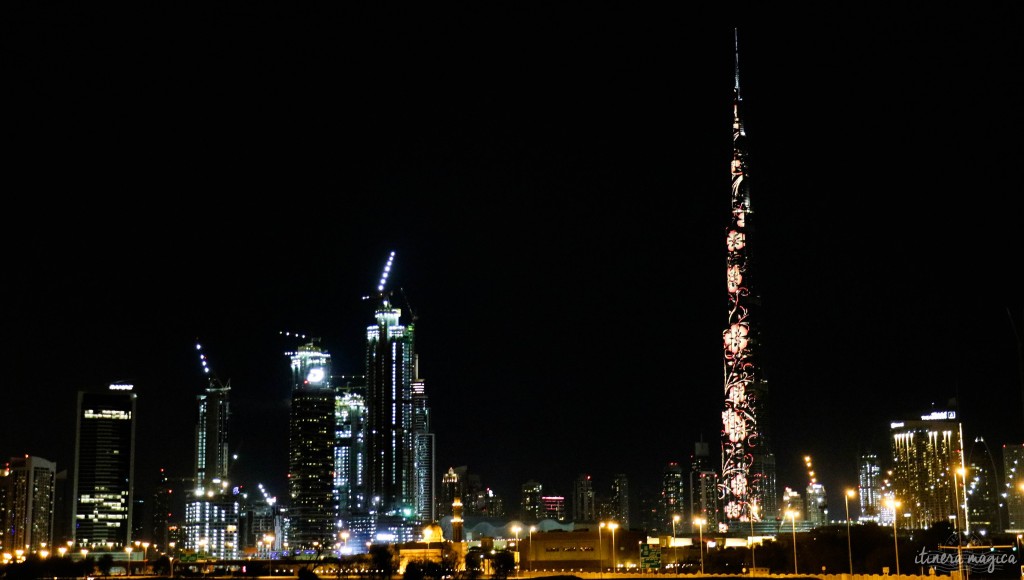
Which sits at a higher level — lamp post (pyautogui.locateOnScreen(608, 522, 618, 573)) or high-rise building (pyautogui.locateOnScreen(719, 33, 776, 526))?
high-rise building (pyautogui.locateOnScreen(719, 33, 776, 526))

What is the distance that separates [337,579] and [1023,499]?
142686 mm

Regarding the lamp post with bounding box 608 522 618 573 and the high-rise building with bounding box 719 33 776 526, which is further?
the high-rise building with bounding box 719 33 776 526

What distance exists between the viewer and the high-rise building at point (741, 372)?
15575cm

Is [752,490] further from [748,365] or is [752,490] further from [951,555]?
[951,555]

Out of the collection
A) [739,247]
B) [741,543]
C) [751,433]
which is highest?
→ [739,247]

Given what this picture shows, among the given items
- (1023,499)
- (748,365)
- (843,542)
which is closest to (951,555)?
(843,542)

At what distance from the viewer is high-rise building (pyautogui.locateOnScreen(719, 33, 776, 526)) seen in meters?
156

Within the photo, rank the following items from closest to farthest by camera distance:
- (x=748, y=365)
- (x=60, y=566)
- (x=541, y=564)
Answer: (x=60, y=566) < (x=541, y=564) < (x=748, y=365)

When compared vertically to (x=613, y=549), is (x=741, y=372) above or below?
above

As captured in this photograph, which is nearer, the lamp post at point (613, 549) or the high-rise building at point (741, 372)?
the lamp post at point (613, 549)

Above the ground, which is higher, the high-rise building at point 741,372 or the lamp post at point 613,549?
the high-rise building at point 741,372

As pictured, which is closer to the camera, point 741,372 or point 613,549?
point 613,549

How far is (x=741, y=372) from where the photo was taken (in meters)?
156

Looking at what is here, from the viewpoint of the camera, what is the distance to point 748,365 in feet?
509
